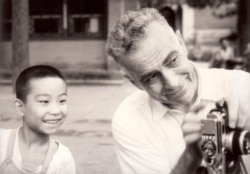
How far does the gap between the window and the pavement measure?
132 mm

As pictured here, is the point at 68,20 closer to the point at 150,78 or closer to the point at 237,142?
the point at 150,78

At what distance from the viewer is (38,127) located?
1190 mm

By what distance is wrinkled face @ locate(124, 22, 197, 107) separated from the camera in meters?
1.01

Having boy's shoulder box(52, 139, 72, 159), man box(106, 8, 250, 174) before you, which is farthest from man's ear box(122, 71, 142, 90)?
boy's shoulder box(52, 139, 72, 159)

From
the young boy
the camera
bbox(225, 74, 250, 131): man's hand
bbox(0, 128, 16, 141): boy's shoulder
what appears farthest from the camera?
bbox(0, 128, 16, 141): boy's shoulder

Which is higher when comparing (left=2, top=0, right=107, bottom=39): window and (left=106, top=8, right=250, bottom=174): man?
(left=2, top=0, right=107, bottom=39): window

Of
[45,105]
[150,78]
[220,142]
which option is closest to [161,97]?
[150,78]

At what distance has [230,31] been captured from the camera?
123 centimetres

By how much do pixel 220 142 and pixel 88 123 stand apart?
0.44m

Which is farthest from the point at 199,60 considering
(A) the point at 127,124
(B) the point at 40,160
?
(B) the point at 40,160

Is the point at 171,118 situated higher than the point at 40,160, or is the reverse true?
the point at 171,118

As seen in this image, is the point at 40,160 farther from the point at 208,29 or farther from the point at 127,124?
the point at 208,29

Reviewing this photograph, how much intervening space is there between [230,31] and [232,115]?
262 mm

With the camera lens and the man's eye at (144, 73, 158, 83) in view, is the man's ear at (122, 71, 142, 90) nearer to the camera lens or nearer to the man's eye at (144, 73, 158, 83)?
the man's eye at (144, 73, 158, 83)
